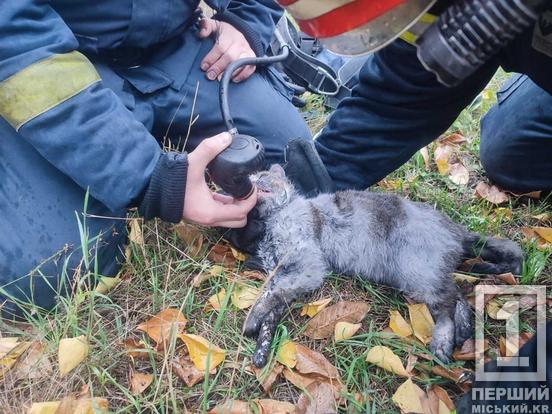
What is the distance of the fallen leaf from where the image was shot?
2.40 meters

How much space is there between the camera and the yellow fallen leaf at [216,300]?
220 centimetres

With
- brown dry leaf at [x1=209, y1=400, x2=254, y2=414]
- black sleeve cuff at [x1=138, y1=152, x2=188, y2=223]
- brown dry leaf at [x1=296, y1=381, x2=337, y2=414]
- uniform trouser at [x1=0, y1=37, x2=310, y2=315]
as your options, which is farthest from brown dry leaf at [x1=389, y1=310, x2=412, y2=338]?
uniform trouser at [x1=0, y1=37, x2=310, y2=315]

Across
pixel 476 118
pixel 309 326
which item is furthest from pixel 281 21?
pixel 309 326

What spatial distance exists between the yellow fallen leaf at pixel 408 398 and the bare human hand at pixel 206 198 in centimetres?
90

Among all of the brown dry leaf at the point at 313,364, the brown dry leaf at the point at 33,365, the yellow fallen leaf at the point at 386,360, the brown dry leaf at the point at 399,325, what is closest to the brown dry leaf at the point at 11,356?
the brown dry leaf at the point at 33,365

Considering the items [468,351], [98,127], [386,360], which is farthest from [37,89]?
[468,351]

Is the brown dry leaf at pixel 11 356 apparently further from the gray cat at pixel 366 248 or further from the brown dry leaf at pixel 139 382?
the gray cat at pixel 366 248

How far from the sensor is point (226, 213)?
7.16ft

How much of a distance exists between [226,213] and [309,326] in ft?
1.78

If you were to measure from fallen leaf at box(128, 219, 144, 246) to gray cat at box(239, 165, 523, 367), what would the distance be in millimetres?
503

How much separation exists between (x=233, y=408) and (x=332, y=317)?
1.82ft

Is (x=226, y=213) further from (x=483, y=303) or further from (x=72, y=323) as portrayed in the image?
(x=483, y=303)

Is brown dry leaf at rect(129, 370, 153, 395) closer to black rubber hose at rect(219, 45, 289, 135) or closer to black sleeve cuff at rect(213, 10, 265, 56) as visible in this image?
black rubber hose at rect(219, 45, 289, 135)

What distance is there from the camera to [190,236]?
248 cm
